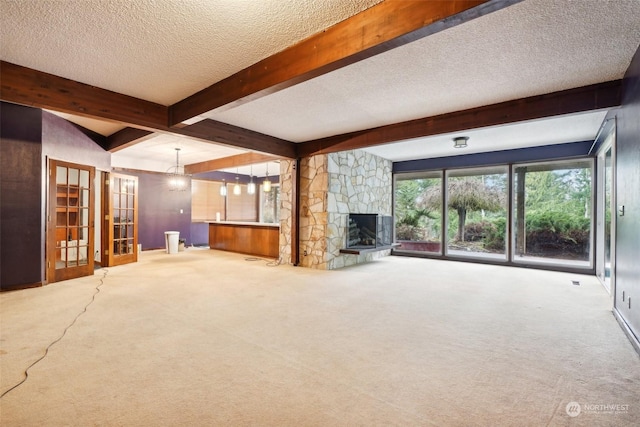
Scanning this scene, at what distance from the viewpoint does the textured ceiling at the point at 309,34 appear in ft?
7.24

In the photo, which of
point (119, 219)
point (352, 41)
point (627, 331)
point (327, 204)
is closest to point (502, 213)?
point (327, 204)

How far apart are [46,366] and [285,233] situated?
15.8 feet

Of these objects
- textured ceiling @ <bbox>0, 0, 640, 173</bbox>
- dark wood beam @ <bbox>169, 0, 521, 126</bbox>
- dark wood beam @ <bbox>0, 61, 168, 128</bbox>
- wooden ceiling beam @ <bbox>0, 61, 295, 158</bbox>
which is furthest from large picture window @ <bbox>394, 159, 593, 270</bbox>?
dark wood beam @ <bbox>0, 61, 168, 128</bbox>

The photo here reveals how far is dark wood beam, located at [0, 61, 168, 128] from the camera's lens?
10.2 ft

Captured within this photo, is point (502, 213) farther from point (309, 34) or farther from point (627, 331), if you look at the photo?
point (309, 34)

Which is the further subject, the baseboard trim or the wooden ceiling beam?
the wooden ceiling beam

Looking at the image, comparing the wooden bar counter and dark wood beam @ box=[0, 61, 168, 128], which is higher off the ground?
dark wood beam @ box=[0, 61, 168, 128]

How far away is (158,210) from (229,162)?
3054mm

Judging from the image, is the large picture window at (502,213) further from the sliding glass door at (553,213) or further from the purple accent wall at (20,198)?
the purple accent wall at (20,198)

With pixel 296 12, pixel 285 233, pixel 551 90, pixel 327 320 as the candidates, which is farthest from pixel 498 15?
pixel 285 233

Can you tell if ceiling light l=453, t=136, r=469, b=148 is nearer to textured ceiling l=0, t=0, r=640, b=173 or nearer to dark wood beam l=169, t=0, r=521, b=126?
textured ceiling l=0, t=0, r=640, b=173

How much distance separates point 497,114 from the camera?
4000 millimetres

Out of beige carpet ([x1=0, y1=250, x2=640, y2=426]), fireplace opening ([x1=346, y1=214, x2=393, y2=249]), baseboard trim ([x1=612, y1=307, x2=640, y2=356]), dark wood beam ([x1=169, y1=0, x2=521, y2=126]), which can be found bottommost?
beige carpet ([x1=0, y1=250, x2=640, y2=426])

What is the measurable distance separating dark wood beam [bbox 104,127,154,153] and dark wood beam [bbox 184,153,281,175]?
2.29 metres
